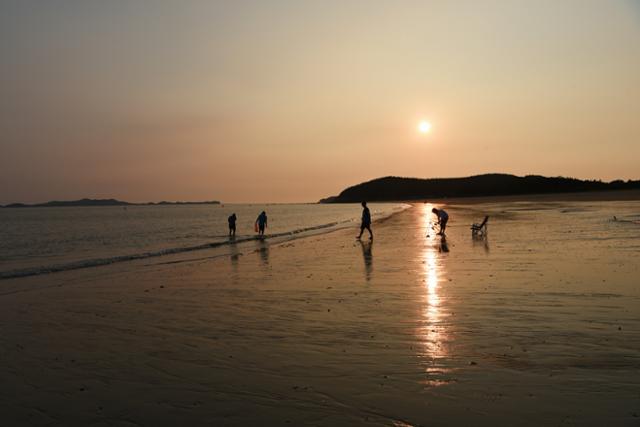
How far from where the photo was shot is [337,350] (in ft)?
24.7

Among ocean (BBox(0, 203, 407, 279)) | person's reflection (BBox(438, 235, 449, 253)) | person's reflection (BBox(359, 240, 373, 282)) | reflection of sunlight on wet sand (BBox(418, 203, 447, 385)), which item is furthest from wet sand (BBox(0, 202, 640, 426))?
ocean (BBox(0, 203, 407, 279))

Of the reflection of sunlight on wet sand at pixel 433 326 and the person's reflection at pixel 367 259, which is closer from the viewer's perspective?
the reflection of sunlight on wet sand at pixel 433 326

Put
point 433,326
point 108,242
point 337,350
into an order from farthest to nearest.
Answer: point 108,242
point 433,326
point 337,350

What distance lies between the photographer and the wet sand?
538 cm

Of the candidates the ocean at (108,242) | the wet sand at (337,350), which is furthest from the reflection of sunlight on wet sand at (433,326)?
the ocean at (108,242)

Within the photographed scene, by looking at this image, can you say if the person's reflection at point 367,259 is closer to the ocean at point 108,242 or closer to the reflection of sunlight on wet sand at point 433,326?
the reflection of sunlight on wet sand at point 433,326

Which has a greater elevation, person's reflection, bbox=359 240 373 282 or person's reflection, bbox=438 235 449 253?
person's reflection, bbox=438 235 449 253

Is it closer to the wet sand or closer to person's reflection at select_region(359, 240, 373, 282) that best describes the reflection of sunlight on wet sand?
the wet sand

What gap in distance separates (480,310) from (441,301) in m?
1.15

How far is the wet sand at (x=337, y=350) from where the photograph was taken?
5375mm

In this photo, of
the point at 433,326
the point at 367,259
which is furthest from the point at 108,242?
the point at 433,326

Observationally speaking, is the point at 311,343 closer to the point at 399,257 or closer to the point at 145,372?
the point at 145,372

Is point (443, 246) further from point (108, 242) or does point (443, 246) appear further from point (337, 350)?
point (108, 242)

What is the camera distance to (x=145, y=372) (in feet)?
22.3
